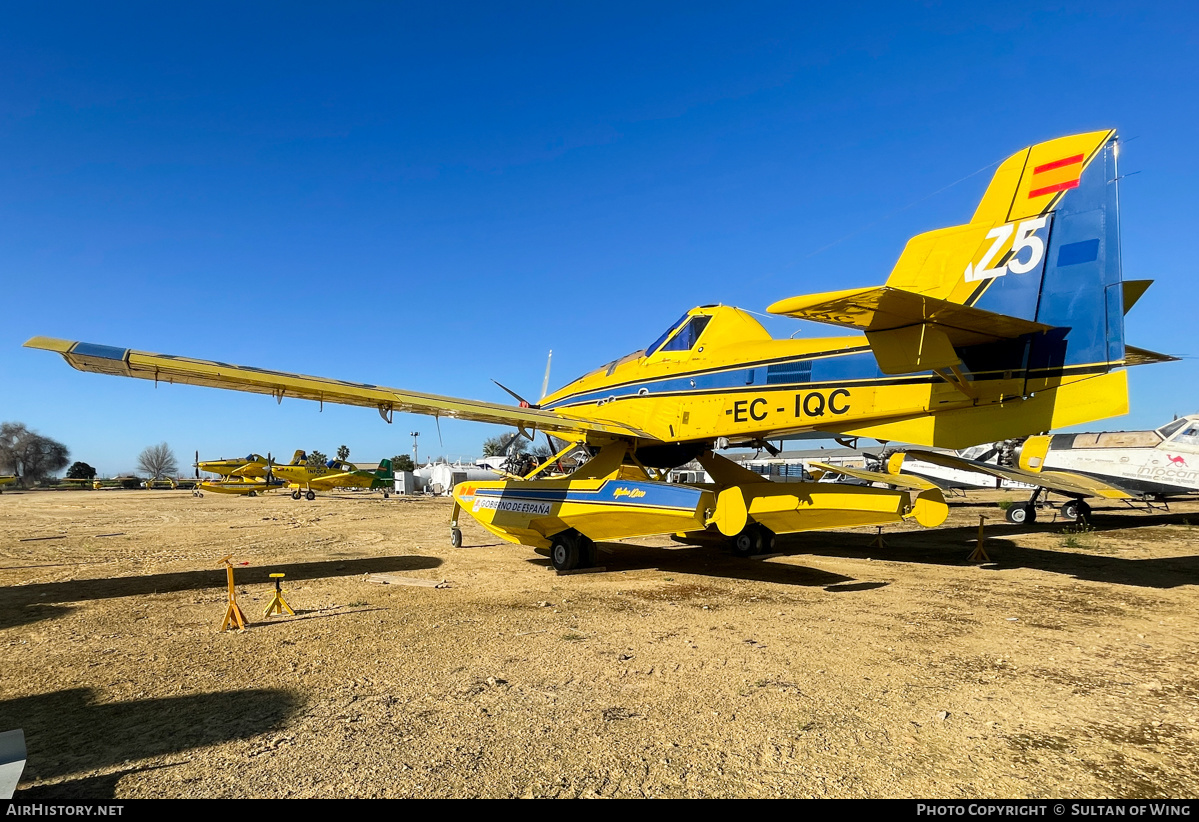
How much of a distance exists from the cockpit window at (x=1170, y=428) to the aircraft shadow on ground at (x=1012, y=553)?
282 centimetres

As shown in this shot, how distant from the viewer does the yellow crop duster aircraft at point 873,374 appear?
6.84m

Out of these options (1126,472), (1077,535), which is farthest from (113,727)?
(1126,472)

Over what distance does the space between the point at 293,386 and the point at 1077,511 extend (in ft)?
72.6

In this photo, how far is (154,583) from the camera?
8789 millimetres

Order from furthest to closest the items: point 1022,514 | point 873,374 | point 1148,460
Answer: point 1022,514 → point 1148,460 → point 873,374

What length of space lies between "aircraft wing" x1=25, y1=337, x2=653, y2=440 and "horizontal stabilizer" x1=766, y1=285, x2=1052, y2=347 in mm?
4782

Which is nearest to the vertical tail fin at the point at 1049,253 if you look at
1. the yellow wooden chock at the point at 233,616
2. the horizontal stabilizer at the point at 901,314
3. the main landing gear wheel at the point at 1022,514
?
the horizontal stabilizer at the point at 901,314

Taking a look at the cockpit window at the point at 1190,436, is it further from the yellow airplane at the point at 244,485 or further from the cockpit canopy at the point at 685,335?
the yellow airplane at the point at 244,485

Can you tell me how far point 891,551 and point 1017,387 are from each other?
22.9 feet

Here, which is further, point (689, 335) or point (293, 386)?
point (689, 335)

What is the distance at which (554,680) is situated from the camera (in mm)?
4793

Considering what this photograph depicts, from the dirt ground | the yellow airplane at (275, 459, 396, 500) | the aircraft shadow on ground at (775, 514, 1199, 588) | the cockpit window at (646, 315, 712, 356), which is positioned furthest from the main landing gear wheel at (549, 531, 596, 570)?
the yellow airplane at (275, 459, 396, 500)

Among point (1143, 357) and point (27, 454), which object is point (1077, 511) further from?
point (27, 454)

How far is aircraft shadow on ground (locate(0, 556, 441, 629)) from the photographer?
7.09 metres
